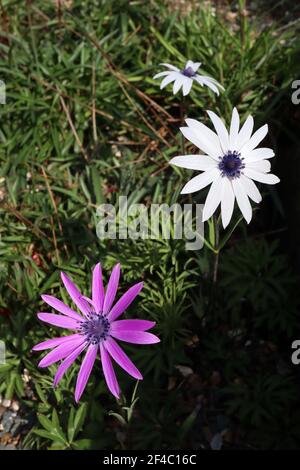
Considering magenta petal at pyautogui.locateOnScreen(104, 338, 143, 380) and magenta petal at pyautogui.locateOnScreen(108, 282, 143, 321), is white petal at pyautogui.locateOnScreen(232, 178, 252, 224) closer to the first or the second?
magenta petal at pyautogui.locateOnScreen(108, 282, 143, 321)

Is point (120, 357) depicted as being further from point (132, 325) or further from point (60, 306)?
point (60, 306)

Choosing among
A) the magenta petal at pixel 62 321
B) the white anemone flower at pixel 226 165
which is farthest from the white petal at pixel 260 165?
the magenta petal at pixel 62 321

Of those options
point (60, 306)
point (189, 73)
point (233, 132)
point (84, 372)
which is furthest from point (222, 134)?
point (84, 372)

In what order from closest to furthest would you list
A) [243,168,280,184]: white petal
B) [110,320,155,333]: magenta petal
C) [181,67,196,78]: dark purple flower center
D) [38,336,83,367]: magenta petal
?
1. [110,320,155,333]: magenta petal
2. [38,336,83,367]: magenta petal
3. [243,168,280,184]: white petal
4. [181,67,196,78]: dark purple flower center

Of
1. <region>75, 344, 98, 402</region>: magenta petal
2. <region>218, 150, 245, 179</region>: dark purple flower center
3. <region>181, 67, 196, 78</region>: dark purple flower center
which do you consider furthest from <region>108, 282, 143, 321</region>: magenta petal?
<region>181, 67, 196, 78</region>: dark purple flower center

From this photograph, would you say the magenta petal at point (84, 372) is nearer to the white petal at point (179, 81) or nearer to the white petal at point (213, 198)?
the white petal at point (213, 198)

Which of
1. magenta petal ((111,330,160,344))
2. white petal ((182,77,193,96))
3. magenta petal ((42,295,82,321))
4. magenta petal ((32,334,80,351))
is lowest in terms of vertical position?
magenta petal ((32,334,80,351))

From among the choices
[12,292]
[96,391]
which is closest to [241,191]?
[96,391]
